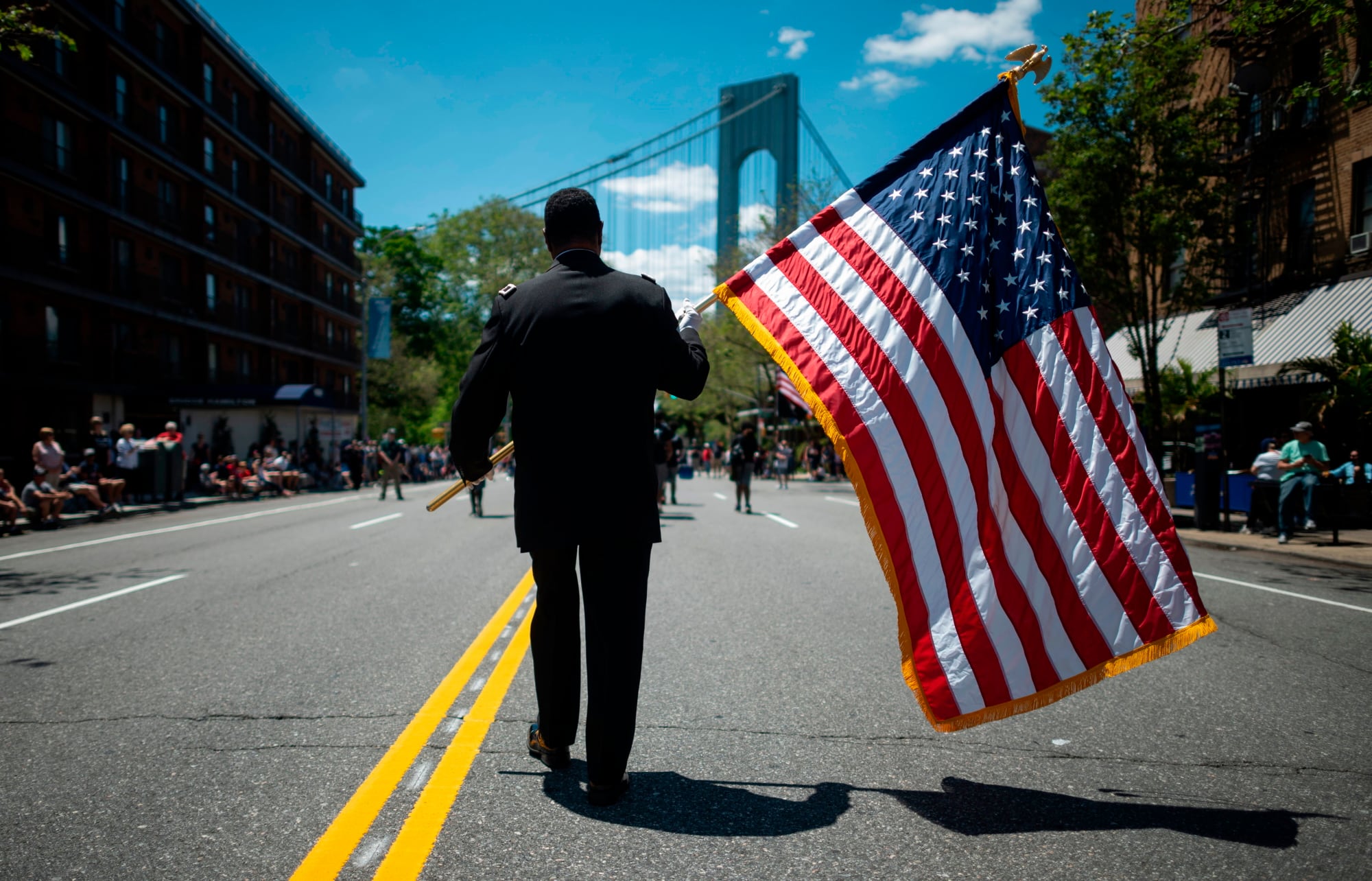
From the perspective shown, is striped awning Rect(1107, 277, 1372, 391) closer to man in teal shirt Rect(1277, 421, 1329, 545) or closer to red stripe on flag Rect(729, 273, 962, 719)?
man in teal shirt Rect(1277, 421, 1329, 545)

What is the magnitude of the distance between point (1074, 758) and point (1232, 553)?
1006cm

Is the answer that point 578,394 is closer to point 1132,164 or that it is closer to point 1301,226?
point 1132,164

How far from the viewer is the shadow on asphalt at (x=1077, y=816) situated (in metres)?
2.94

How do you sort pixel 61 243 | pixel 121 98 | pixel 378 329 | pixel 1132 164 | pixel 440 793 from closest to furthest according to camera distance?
pixel 440 793 → pixel 1132 164 → pixel 61 243 → pixel 121 98 → pixel 378 329

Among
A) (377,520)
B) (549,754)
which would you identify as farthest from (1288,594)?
(377,520)

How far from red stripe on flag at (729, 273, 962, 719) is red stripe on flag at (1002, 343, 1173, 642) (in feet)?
2.22

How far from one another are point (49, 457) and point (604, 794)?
681 inches

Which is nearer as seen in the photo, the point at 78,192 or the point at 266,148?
the point at 78,192

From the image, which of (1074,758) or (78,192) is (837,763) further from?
(78,192)

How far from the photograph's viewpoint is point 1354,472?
14852 mm

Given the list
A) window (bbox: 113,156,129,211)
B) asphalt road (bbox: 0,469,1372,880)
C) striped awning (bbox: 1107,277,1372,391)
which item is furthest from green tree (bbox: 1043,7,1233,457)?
window (bbox: 113,156,129,211)

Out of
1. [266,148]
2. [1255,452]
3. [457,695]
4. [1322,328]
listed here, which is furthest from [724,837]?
[266,148]

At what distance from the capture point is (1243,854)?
276 cm

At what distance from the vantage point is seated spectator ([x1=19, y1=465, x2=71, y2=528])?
16.0m
